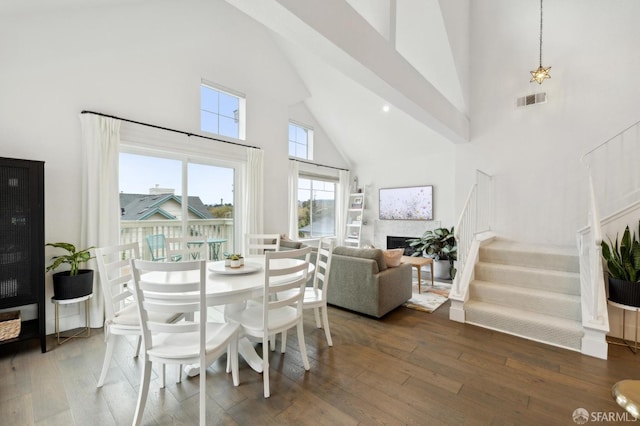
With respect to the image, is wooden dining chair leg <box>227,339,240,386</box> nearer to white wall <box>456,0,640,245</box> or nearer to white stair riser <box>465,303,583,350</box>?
white stair riser <box>465,303,583,350</box>

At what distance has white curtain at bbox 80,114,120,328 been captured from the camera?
3059mm

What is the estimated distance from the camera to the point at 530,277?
3268mm

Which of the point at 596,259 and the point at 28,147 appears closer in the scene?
the point at 596,259

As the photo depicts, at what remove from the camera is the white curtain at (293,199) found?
5742 mm

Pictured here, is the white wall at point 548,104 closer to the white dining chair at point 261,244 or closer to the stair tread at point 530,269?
the stair tread at point 530,269

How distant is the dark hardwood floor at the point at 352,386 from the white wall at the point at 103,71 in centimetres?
111

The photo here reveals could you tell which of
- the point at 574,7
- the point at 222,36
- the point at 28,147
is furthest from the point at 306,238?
the point at 574,7

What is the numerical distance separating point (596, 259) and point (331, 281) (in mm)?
2637

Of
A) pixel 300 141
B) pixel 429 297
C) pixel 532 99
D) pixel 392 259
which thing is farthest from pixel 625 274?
pixel 300 141

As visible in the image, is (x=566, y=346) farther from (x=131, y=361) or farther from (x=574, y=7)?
(x=574, y=7)

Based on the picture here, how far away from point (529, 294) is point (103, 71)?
215 inches

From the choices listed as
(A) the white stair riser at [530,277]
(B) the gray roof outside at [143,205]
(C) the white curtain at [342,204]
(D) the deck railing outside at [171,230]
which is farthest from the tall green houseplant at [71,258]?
(C) the white curtain at [342,204]

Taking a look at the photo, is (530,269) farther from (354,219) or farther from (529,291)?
(354,219)

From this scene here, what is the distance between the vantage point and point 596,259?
2520mm
